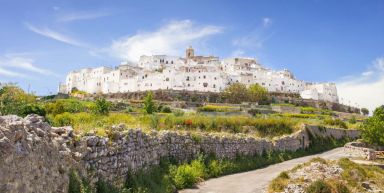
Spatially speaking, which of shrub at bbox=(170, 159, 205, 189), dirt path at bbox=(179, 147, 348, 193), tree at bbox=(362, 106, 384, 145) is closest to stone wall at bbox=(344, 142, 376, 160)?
tree at bbox=(362, 106, 384, 145)

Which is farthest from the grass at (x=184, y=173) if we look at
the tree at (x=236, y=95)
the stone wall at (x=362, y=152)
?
the tree at (x=236, y=95)

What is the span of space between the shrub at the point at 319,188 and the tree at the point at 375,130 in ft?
82.8

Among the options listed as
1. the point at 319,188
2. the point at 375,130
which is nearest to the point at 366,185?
the point at 319,188

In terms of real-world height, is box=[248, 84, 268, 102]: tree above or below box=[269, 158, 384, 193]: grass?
above

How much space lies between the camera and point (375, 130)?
4112cm

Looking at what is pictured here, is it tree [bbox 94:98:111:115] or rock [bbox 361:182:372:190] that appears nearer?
rock [bbox 361:182:372:190]

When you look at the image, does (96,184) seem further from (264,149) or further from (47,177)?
(264,149)

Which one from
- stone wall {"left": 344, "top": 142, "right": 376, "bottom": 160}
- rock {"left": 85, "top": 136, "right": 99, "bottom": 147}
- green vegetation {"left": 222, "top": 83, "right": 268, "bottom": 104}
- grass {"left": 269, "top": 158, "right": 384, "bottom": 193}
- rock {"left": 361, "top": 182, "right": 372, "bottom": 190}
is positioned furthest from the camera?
green vegetation {"left": 222, "top": 83, "right": 268, "bottom": 104}

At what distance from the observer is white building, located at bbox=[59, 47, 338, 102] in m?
123

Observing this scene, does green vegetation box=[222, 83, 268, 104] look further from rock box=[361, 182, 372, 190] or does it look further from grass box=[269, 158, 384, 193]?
rock box=[361, 182, 372, 190]

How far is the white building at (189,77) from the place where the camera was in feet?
405

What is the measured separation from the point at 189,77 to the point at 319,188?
107 meters

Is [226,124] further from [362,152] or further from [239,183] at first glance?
[239,183]

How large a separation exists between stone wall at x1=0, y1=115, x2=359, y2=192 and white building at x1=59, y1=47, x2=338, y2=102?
339ft
